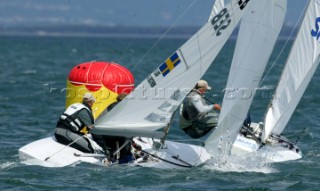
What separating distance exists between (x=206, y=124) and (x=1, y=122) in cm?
560

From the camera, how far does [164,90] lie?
10.5 m

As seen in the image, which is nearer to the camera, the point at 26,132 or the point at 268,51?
the point at 268,51

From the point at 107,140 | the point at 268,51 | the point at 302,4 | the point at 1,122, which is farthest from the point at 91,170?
the point at 1,122

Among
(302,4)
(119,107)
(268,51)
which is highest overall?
(302,4)

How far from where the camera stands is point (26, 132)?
587 inches

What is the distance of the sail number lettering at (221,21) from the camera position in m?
10.4

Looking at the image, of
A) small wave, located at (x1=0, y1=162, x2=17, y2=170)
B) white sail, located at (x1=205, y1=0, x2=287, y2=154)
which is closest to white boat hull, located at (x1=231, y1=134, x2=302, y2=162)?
white sail, located at (x1=205, y1=0, x2=287, y2=154)

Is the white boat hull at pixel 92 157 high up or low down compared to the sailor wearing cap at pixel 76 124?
down

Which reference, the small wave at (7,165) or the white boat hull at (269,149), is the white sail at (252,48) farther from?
the small wave at (7,165)

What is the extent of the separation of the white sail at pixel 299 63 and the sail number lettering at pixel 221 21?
70.9 inches

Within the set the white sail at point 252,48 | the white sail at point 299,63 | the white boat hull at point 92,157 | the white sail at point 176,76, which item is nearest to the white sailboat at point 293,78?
the white sail at point 299,63

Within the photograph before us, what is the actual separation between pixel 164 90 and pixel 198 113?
4.67ft

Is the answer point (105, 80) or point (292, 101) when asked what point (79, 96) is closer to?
point (105, 80)

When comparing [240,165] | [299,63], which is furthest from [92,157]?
[299,63]
